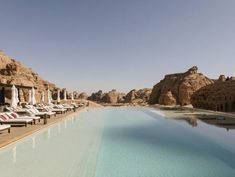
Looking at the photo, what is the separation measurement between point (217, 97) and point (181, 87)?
51.6ft

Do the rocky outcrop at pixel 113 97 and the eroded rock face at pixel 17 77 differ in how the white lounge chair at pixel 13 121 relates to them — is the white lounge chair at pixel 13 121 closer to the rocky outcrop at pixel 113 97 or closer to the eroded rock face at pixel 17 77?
the eroded rock face at pixel 17 77

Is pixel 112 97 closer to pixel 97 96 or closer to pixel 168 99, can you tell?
pixel 97 96

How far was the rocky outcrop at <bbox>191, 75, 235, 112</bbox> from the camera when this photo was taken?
2602cm

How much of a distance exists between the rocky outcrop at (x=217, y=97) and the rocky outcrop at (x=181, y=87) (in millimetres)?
8942

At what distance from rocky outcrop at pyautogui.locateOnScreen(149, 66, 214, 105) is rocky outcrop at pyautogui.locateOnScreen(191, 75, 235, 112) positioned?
8.94 m

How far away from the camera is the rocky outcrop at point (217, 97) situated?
26016 mm

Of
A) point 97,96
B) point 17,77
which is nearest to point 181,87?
point 17,77

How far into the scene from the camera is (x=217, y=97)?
28250 millimetres

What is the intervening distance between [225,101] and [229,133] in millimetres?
15030

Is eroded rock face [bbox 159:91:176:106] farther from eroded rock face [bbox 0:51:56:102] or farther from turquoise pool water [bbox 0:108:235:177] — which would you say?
turquoise pool water [bbox 0:108:235:177]

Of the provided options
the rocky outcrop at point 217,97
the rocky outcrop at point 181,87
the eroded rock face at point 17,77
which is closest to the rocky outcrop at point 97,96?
the eroded rock face at point 17,77

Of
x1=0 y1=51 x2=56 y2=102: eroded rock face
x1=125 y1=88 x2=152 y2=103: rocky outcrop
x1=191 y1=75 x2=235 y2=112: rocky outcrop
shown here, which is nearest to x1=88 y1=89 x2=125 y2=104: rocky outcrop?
x1=125 y1=88 x2=152 y2=103: rocky outcrop

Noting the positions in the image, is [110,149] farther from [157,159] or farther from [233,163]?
[233,163]

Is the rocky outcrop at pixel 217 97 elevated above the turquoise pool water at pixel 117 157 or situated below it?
above
